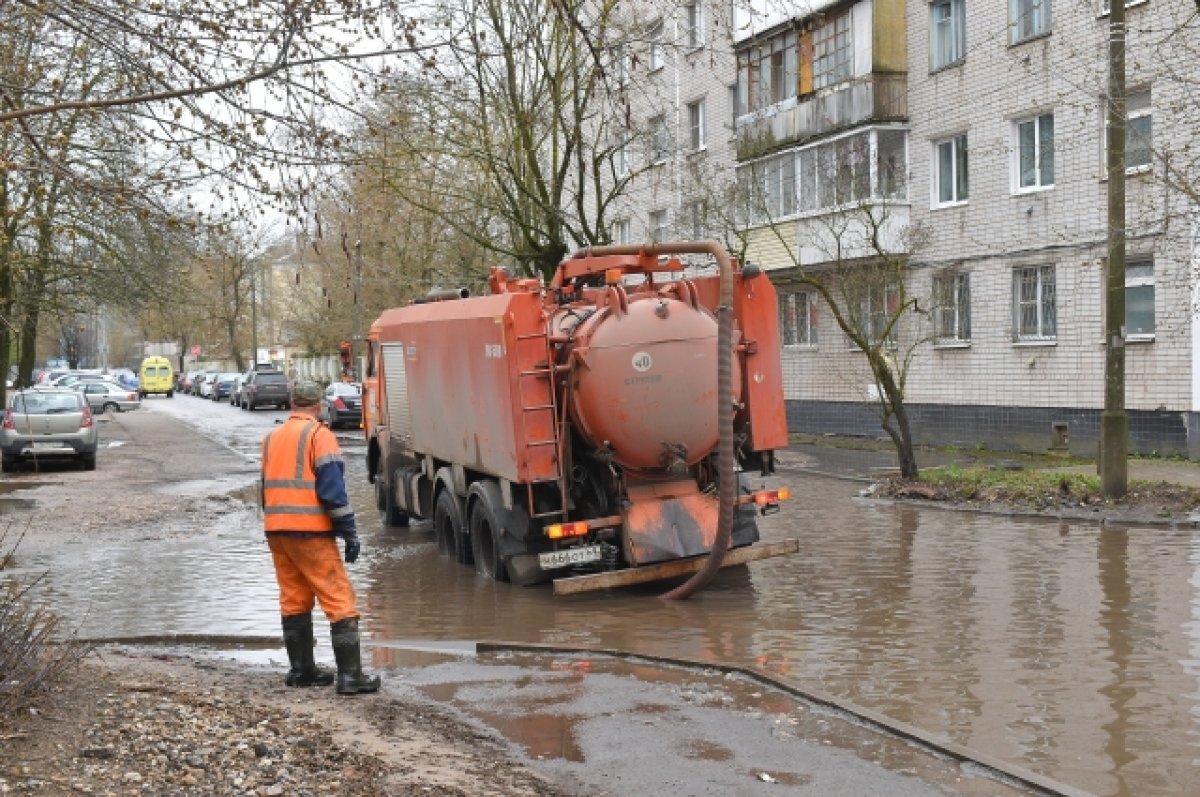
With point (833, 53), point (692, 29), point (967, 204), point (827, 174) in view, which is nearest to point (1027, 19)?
point (967, 204)

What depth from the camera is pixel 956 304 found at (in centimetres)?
2655

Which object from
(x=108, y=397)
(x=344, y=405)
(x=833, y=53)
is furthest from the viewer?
(x=108, y=397)

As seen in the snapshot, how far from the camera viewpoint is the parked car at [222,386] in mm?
72125

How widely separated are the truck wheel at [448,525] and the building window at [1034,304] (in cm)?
1411

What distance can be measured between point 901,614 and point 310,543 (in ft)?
15.4

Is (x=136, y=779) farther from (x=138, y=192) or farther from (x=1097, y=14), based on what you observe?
(x=1097, y=14)

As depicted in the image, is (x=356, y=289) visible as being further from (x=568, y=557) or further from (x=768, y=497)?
(x=568, y=557)

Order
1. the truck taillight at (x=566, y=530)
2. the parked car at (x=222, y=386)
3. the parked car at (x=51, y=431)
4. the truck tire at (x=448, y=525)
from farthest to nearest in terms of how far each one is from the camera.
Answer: the parked car at (x=222, y=386)
the parked car at (x=51, y=431)
the truck tire at (x=448, y=525)
the truck taillight at (x=566, y=530)

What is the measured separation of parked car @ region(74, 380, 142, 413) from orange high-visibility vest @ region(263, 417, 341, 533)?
153 ft

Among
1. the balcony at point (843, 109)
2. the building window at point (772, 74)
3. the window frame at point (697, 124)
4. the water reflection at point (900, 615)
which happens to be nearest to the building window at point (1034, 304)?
the balcony at point (843, 109)

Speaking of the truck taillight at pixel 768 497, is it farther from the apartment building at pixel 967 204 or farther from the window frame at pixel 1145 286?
the window frame at pixel 1145 286

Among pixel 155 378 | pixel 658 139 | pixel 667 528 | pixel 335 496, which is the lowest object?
pixel 667 528

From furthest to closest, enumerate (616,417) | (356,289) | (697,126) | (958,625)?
(356,289) → (697,126) → (616,417) → (958,625)

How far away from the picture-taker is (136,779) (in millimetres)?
5488
